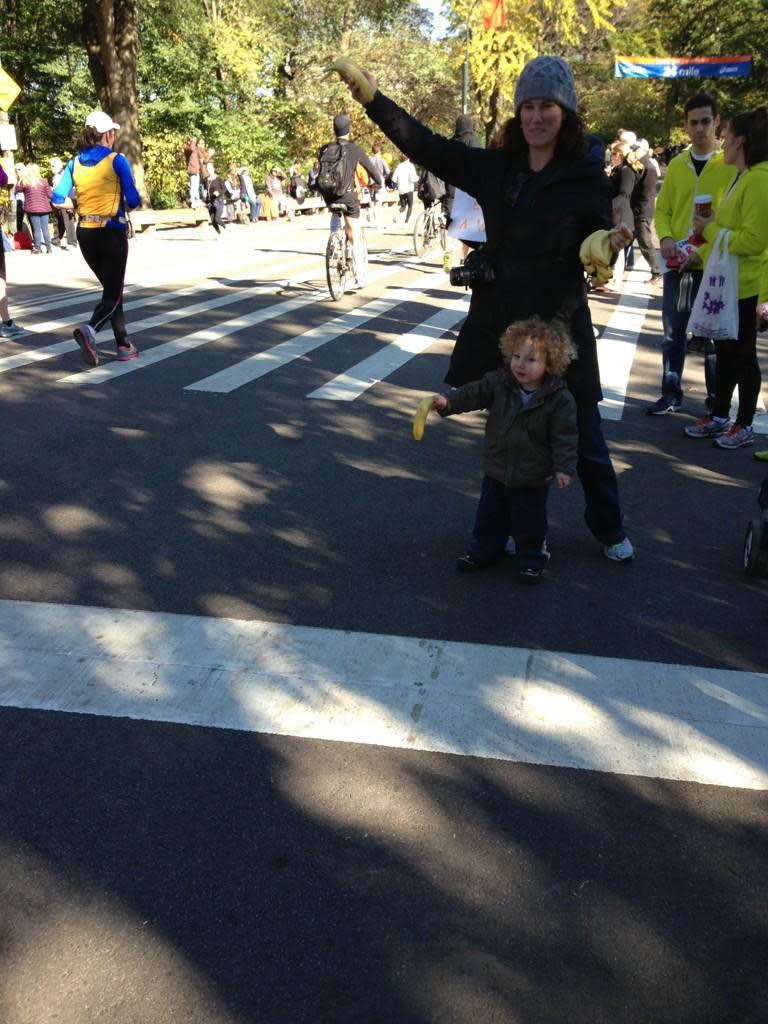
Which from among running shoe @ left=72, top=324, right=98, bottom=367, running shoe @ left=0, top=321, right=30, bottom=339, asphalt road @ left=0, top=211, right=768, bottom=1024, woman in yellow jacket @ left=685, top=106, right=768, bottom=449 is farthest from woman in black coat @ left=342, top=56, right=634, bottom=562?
running shoe @ left=0, top=321, right=30, bottom=339

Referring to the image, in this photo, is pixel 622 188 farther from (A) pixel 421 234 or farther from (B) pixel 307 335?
(A) pixel 421 234

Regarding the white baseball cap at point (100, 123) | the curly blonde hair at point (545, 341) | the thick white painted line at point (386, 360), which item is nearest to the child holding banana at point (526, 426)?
the curly blonde hair at point (545, 341)

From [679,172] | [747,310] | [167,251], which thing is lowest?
[167,251]

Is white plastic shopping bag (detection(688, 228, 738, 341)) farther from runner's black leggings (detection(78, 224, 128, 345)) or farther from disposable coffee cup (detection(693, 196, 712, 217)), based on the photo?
runner's black leggings (detection(78, 224, 128, 345))

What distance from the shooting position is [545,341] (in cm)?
412

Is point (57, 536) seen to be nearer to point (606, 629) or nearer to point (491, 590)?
point (491, 590)

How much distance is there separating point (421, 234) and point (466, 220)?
1064 cm

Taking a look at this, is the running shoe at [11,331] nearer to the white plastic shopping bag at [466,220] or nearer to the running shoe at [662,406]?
the white plastic shopping bag at [466,220]

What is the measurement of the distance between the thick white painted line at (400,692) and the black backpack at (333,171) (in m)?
9.08

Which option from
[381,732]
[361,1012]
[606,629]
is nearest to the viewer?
[361,1012]

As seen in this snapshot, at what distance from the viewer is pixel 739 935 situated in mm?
2514

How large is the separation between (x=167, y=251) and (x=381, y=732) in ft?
A: 60.7

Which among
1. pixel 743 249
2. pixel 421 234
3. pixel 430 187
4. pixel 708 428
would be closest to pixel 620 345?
pixel 708 428

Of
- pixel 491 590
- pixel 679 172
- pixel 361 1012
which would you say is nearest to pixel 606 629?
pixel 491 590
